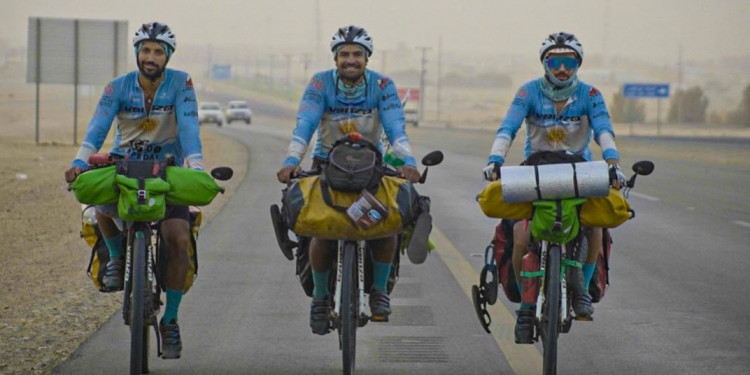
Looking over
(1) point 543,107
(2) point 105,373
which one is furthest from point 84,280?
(1) point 543,107

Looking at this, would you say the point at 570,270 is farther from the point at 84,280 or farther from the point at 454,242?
the point at 454,242

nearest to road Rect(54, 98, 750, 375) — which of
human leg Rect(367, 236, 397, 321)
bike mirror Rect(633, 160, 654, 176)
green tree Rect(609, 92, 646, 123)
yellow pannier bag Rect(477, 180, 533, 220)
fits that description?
human leg Rect(367, 236, 397, 321)

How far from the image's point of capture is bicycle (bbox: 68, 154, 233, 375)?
707 centimetres

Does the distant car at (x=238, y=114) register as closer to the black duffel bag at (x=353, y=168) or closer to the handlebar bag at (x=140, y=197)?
the black duffel bag at (x=353, y=168)

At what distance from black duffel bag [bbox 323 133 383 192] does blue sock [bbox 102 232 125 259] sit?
1252mm

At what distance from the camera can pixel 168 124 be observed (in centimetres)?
794

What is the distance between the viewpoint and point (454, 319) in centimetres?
994

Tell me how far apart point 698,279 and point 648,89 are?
87.4 m

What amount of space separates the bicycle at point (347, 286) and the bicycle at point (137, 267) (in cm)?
64

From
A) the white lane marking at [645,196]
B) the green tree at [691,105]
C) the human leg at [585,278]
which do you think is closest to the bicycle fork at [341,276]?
the human leg at [585,278]

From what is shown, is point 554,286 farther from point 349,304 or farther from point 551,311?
point 349,304

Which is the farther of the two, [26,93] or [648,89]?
[26,93]

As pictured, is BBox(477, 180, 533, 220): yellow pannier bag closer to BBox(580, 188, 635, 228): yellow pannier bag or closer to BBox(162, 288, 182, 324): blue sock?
BBox(580, 188, 635, 228): yellow pannier bag

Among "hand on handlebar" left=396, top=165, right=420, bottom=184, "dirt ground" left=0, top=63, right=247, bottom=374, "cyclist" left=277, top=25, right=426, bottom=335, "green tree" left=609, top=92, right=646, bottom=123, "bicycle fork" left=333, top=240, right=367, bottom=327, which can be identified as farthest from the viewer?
"green tree" left=609, top=92, right=646, bottom=123
